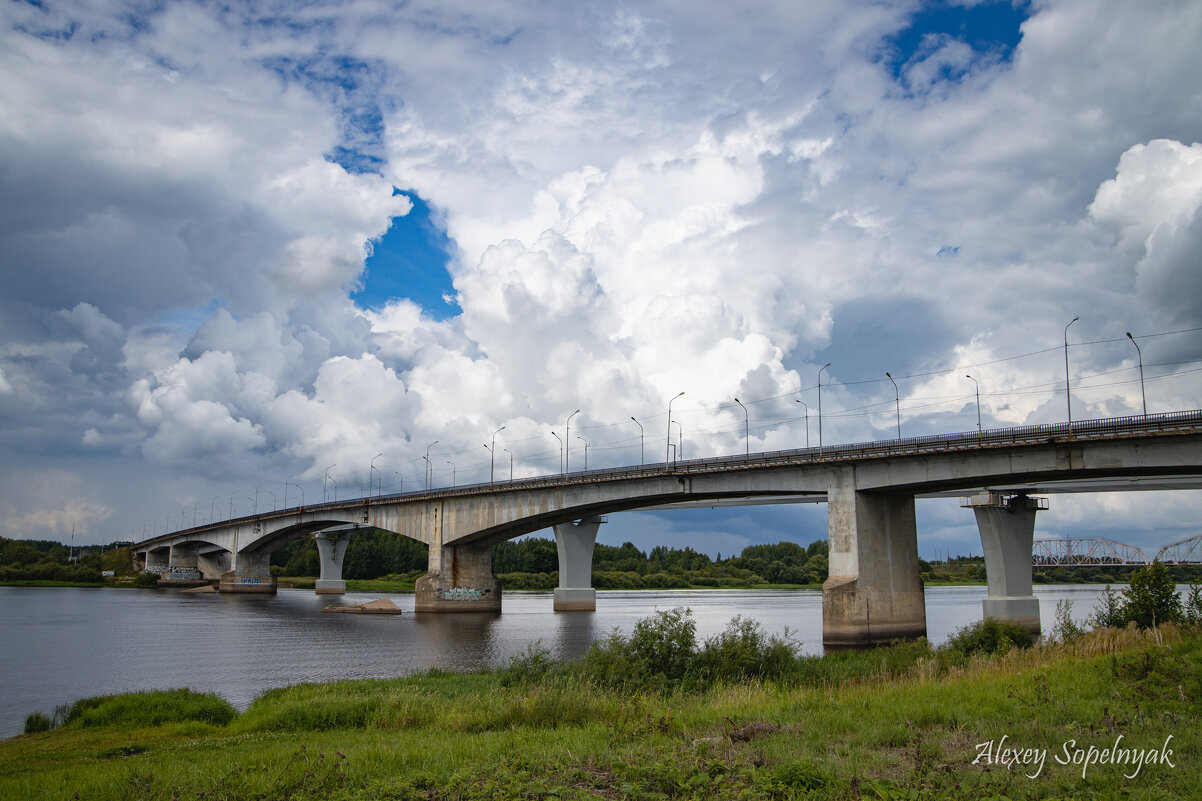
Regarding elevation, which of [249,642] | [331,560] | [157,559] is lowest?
[157,559]

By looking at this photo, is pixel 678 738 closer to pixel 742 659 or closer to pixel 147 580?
pixel 742 659

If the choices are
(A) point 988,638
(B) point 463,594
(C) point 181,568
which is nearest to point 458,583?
(B) point 463,594

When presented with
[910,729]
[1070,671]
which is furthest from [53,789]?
[1070,671]

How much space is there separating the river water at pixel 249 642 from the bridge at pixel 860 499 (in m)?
3.64

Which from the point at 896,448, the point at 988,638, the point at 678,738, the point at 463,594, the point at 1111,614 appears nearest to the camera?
the point at 678,738

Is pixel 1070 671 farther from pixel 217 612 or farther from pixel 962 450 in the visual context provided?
pixel 217 612

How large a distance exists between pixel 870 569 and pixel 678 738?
3918 cm

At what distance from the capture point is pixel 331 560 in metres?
128

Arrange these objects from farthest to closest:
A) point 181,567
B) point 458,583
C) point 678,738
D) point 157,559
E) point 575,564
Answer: point 157,559
point 181,567
point 575,564
point 458,583
point 678,738

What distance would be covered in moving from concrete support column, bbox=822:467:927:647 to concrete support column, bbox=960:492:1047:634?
42.5ft

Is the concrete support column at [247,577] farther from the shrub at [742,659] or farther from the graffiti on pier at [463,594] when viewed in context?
the shrub at [742,659]

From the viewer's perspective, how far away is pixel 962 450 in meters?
44.4

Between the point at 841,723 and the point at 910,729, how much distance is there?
1.18 metres

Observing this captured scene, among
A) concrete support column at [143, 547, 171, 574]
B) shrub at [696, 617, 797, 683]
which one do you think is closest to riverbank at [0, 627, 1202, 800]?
shrub at [696, 617, 797, 683]
